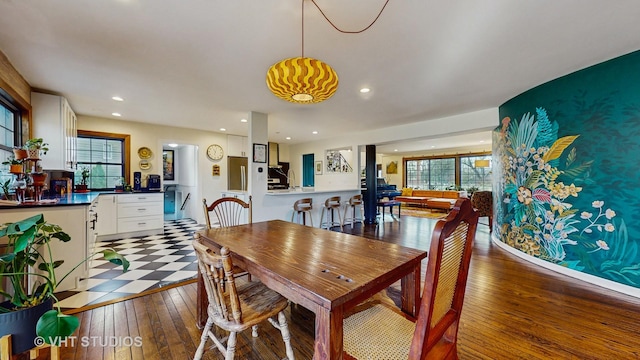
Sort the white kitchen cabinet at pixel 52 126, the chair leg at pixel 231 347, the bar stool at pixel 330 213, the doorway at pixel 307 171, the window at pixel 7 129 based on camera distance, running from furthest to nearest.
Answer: the doorway at pixel 307 171
the bar stool at pixel 330 213
the white kitchen cabinet at pixel 52 126
the window at pixel 7 129
the chair leg at pixel 231 347

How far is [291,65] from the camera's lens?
1.62 metres

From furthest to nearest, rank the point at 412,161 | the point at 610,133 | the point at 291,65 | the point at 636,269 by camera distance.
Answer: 1. the point at 412,161
2. the point at 610,133
3. the point at 636,269
4. the point at 291,65

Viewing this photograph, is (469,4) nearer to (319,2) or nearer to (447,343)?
(319,2)

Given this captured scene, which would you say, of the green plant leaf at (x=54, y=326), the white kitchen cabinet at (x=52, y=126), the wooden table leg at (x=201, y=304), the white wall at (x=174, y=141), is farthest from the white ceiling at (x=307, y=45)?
the wooden table leg at (x=201, y=304)

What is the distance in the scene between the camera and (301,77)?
63.9 inches

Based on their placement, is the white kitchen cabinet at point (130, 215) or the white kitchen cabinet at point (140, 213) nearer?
the white kitchen cabinet at point (130, 215)

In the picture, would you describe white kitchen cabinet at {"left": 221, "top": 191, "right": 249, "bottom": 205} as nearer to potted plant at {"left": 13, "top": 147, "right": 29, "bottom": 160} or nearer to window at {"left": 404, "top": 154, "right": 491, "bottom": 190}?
potted plant at {"left": 13, "top": 147, "right": 29, "bottom": 160}

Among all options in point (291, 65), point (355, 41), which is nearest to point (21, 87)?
point (291, 65)

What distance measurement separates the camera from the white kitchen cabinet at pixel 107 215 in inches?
170

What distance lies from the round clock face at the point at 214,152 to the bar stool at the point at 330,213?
3.00 metres

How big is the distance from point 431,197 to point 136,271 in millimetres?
8847

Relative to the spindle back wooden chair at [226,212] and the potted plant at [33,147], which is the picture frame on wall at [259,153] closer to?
the spindle back wooden chair at [226,212]

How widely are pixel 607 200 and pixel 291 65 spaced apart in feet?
11.6

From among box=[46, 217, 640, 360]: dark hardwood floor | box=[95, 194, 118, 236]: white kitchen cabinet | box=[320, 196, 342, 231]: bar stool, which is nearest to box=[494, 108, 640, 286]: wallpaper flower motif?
box=[46, 217, 640, 360]: dark hardwood floor
